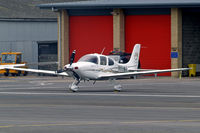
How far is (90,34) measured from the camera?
4884 centimetres

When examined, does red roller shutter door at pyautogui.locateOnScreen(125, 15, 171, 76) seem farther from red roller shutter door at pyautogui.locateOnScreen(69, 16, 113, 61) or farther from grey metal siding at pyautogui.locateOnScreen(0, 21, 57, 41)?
grey metal siding at pyautogui.locateOnScreen(0, 21, 57, 41)

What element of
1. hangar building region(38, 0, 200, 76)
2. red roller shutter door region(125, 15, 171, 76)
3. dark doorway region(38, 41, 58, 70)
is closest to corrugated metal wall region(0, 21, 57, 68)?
dark doorway region(38, 41, 58, 70)

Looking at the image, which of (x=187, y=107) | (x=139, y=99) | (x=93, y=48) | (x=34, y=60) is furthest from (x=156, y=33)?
(x=187, y=107)

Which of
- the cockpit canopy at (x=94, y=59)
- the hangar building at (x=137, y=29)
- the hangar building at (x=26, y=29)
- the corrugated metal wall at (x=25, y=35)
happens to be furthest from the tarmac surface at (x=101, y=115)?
the hangar building at (x=26, y=29)

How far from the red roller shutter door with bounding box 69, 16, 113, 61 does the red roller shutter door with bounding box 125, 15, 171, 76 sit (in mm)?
1850

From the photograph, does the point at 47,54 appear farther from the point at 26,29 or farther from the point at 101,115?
the point at 101,115

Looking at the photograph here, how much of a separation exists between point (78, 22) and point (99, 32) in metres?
2.27

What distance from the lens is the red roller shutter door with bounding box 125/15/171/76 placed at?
46.2 metres

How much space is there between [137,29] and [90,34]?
4.55 m

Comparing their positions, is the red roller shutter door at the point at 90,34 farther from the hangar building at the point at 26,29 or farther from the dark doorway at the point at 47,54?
the hangar building at the point at 26,29

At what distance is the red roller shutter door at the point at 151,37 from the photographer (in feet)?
152

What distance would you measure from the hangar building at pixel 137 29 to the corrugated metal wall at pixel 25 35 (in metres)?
5.44

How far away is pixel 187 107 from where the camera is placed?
19016 millimetres

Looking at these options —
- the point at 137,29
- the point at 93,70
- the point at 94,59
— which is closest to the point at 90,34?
the point at 137,29
